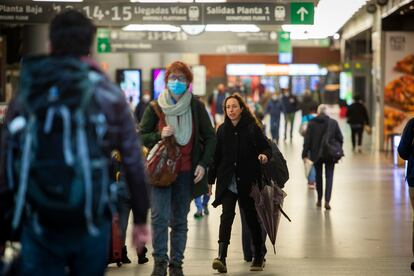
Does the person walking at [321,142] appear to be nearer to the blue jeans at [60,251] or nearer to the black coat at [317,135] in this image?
the black coat at [317,135]

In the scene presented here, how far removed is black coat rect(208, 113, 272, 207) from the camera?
899 centimetres

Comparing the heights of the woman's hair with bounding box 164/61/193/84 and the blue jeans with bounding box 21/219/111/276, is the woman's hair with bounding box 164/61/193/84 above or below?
above

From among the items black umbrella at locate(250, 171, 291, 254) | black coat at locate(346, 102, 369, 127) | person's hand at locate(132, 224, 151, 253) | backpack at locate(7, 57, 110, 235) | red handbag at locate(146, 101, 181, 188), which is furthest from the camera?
black coat at locate(346, 102, 369, 127)

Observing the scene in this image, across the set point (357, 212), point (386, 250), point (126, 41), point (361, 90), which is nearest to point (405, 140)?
point (386, 250)

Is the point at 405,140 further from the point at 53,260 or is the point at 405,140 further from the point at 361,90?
the point at 361,90

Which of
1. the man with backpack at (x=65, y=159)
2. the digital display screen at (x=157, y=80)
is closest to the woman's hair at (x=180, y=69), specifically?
the man with backpack at (x=65, y=159)

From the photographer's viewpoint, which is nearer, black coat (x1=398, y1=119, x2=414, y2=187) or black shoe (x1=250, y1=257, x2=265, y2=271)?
black shoe (x1=250, y1=257, x2=265, y2=271)

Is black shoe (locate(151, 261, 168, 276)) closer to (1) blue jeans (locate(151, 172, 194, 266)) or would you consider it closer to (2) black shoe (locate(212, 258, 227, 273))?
(1) blue jeans (locate(151, 172, 194, 266))

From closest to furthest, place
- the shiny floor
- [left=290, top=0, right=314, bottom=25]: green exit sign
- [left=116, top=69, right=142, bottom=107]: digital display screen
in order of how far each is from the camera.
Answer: the shiny floor, [left=290, top=0, right=314, bottom=25]: green exit sign, [left=116, top=69, right=142, bottom=107]: digital display screen

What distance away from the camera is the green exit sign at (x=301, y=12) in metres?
19.7

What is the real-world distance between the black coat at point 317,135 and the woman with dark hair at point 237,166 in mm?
6244

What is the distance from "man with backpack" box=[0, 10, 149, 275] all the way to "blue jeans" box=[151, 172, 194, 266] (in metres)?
3.54

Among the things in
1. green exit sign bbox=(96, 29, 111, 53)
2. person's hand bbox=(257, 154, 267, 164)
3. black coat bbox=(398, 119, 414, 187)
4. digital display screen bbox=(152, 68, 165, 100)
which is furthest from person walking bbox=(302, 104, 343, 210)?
digital display screen bbox=(152, 68, 165, 100)

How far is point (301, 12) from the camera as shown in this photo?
19766 mm
